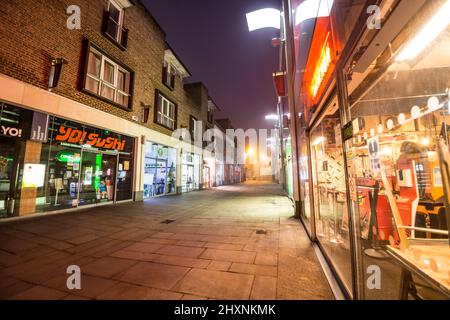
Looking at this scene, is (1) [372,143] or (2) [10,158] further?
(2) [10,158]

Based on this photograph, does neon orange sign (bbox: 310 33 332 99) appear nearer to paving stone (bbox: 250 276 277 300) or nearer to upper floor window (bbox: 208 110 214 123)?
paving stone (bbox: 250 276 277 300)

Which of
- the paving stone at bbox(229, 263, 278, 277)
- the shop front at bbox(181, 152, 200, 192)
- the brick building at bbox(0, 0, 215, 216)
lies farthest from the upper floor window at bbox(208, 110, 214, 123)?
the paving stone at bbox(229, 263, 278, 277)

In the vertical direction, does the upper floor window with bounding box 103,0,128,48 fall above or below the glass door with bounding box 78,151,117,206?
above

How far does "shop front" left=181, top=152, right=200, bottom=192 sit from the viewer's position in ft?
49.8

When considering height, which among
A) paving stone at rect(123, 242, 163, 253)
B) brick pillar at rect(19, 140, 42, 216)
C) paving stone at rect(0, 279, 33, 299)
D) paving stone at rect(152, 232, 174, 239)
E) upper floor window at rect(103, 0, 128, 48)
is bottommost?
paving stone at rect(123, 242, 163, 253)

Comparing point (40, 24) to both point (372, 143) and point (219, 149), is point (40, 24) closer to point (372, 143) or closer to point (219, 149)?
point (372, 143)

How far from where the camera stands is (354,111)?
2381 millimetres

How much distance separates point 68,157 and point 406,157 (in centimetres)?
975

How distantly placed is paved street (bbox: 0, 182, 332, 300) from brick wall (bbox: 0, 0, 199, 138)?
455 cm

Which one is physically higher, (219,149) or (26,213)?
(219,149)

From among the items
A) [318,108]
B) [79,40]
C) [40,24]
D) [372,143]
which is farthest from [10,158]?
[372,143]

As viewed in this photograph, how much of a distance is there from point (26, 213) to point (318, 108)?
27.4 feet

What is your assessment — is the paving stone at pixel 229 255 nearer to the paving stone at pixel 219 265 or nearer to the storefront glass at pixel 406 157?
the paving stone at pixel 219 265

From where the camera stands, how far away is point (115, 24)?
9250 millimetres
